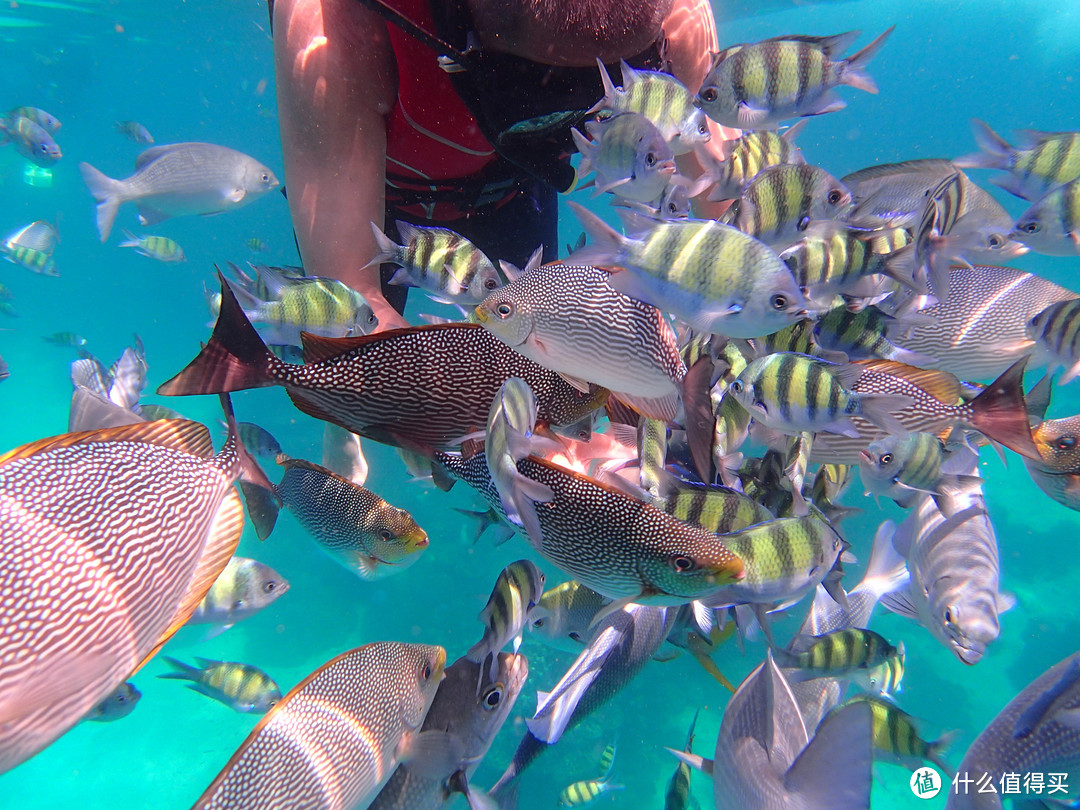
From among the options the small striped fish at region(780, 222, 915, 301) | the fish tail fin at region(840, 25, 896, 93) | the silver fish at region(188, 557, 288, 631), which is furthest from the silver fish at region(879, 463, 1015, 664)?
the silver fish at region(188, 557, 288, 631)

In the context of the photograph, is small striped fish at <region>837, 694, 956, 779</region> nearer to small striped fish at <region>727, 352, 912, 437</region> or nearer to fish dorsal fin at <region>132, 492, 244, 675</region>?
small striped fish at <region>727, 352, 912, 437</region>

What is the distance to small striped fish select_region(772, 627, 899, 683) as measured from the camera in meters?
2.26

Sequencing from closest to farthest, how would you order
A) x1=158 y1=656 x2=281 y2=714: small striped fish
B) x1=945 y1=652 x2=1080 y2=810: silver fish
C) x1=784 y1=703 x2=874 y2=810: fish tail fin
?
1. x1=784 y1=703 x2=874 y2=810: fish tail fin
2. x1=945 y1=652 x2=1080 y2=810: silver fish
3. x1=158 y1=656 x2=281 y2=714: small striped fish

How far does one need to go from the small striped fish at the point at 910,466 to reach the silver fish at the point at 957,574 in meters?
0.18

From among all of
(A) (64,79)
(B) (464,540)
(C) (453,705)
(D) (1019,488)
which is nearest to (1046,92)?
(D) (1019,488)

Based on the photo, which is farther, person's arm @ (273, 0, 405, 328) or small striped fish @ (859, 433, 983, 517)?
person's arm @ (273, 0, 405, 328)

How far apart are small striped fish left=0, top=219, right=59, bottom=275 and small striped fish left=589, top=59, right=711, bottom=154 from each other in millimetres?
10008

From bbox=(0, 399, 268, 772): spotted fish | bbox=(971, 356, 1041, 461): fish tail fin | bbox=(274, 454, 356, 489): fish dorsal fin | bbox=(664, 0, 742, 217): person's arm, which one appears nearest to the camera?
bbox=(0, 399, 268, 772): spotted fish

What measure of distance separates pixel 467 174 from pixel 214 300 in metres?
2.17

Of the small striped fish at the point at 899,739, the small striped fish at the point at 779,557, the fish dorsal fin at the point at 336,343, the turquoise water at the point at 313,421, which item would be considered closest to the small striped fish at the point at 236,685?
the turquoise water at the point at 313,421

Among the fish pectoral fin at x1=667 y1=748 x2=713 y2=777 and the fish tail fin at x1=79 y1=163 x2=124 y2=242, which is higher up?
the fish tail fin at x1=79 y1=163 x2=124 y2=242

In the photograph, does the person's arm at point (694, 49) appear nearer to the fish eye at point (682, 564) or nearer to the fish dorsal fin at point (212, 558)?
the fish eye at point (682, 564)

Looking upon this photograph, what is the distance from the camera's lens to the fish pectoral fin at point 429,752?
193 cm

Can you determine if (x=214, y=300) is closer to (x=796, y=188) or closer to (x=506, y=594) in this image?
(x=506, y=594)
